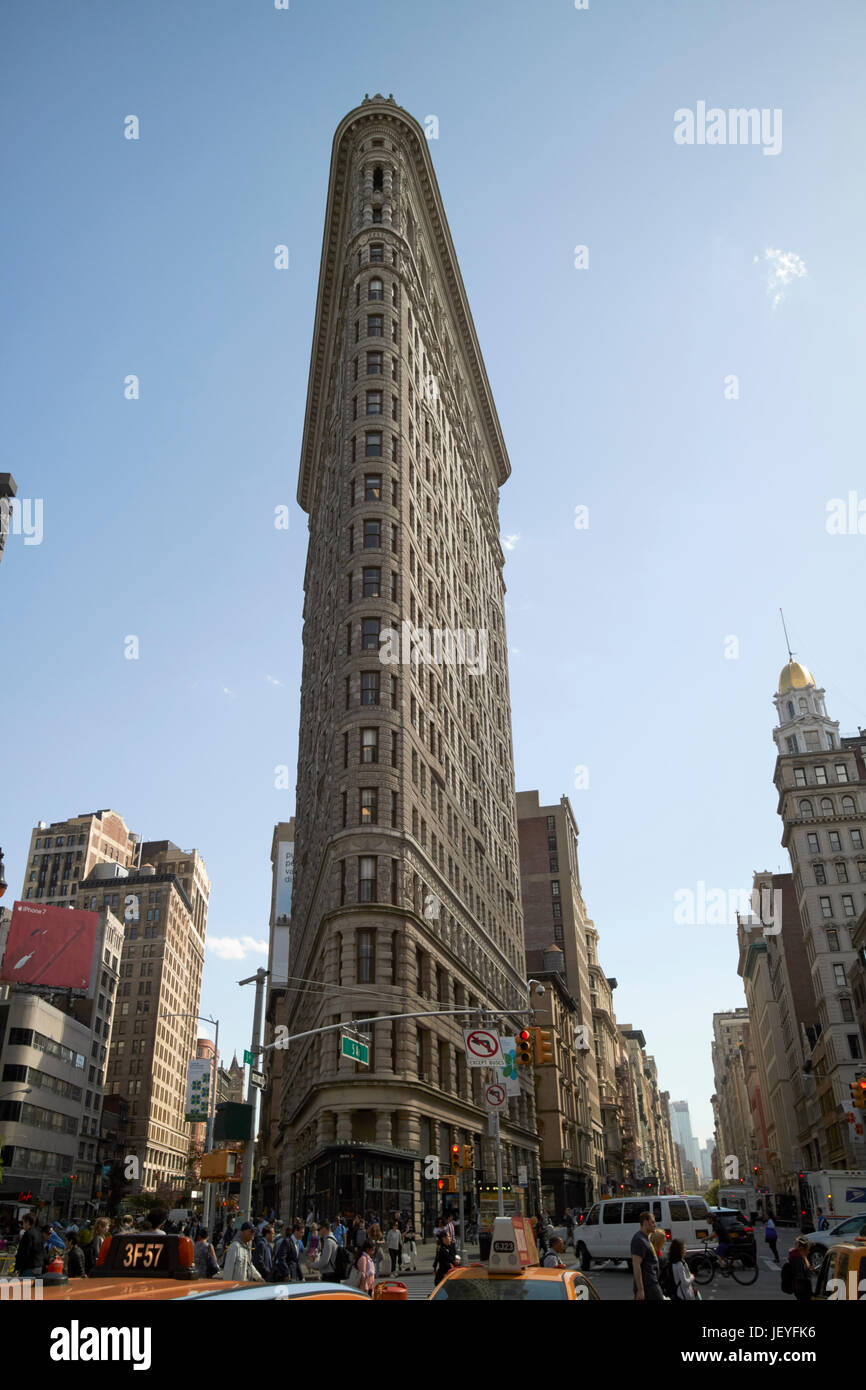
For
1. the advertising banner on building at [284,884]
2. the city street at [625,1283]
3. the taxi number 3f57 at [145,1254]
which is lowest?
the city street at [625,1283]

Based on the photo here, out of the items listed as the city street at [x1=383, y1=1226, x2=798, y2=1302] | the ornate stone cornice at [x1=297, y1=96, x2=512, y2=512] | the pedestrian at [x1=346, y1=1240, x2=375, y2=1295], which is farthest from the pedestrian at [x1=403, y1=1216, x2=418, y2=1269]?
the ornate stone cornice at [x1=297, y1=96, x2=512, y2=512]

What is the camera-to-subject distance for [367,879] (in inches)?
1793

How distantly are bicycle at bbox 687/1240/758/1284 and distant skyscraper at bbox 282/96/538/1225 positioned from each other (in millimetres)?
13431

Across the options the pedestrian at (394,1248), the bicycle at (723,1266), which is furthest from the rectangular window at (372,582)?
the bicycle at (723,1266)

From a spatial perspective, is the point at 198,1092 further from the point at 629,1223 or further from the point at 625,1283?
the point at 625,1283

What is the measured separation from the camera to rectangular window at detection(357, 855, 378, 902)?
4503cm

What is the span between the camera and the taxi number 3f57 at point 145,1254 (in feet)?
26.1

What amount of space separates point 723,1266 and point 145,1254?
84.0 ft

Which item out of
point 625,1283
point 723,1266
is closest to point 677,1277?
point 723,1266

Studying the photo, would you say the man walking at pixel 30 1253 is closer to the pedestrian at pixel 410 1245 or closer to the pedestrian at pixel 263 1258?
the pedestrian at pixel 263 1258

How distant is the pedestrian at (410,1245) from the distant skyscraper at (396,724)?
130 centimetres

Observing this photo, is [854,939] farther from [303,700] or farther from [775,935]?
[303,700]
